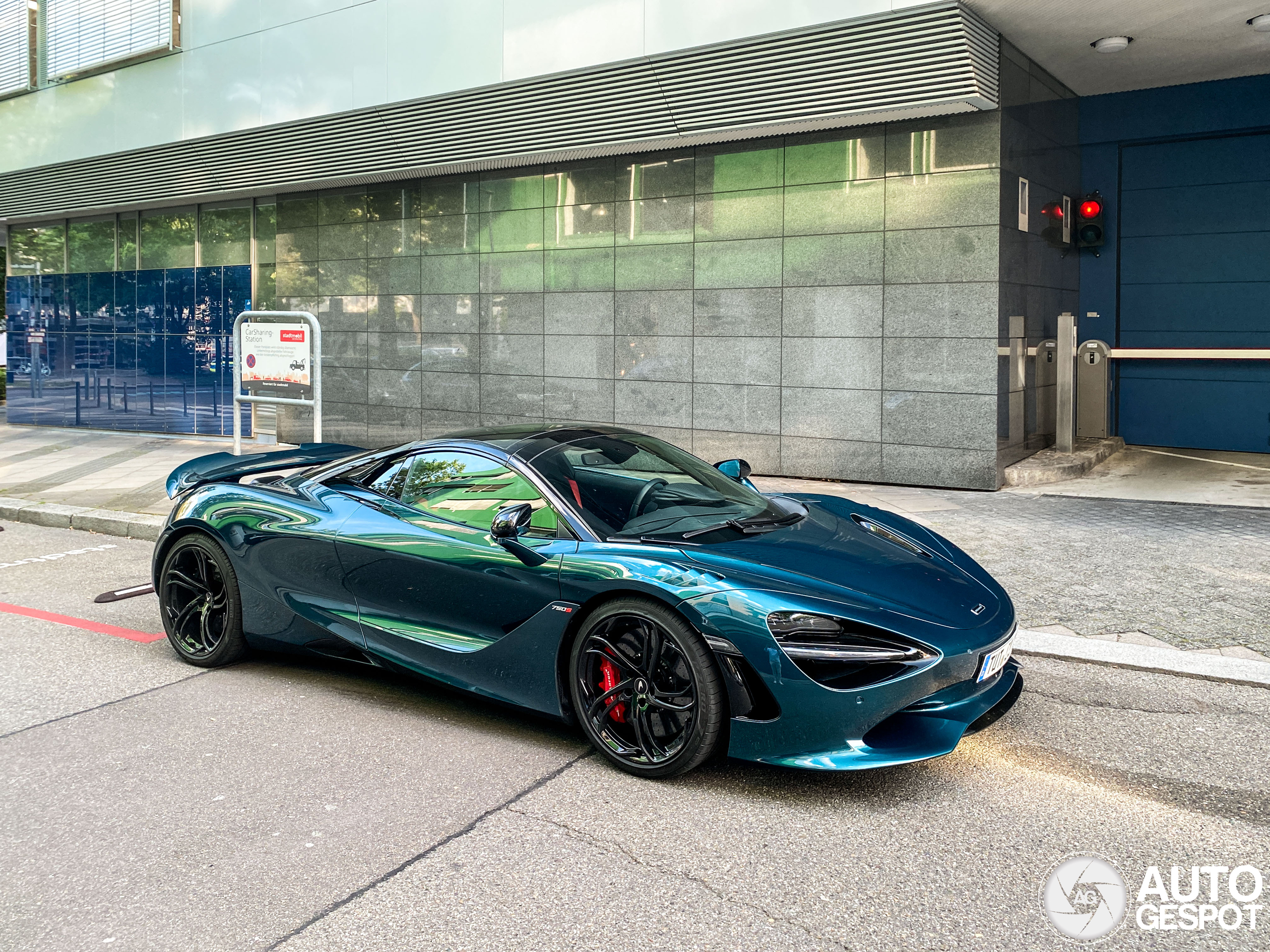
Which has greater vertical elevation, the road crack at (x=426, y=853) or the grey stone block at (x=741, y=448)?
the grey stone block at (x=741, y=448)

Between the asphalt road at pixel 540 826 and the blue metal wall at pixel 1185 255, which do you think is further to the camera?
the blue metal wall at pixel 1185 255

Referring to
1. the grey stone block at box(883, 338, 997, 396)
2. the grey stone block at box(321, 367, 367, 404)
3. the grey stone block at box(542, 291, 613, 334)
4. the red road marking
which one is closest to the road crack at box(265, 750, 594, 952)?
the red road marking

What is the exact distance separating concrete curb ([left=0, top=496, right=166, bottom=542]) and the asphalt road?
15.6 ft

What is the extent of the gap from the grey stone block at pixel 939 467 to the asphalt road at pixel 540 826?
574cm

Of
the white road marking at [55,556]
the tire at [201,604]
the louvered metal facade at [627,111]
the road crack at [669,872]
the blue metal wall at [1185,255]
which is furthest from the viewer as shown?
the blue metal wall at [1185,255]

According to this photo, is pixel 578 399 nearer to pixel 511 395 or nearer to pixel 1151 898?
pixel 511 395

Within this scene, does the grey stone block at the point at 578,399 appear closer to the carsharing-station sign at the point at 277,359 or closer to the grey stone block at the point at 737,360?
the grey stone block at the point at 737,360

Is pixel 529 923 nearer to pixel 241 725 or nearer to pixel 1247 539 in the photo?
pixel 241 725

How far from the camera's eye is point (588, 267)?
1390cm

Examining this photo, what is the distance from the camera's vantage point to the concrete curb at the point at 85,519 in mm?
9930

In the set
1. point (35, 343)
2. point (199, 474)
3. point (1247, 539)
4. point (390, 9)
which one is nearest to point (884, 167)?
point (1247, 539)

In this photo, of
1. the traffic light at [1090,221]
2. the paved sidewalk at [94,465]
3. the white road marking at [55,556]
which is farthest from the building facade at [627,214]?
the white road marking at [55,556]

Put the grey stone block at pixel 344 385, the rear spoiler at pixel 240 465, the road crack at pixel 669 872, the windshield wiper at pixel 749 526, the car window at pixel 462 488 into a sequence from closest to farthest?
1. the road crack at pixel 669 872
2. the windshield wiper at pixel 749 526
3. the car window at pixel 462 488
4. the rear spoiler at pixel 240 465
5. the grey stone block at pixel 344 385

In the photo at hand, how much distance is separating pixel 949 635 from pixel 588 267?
1056 cm
